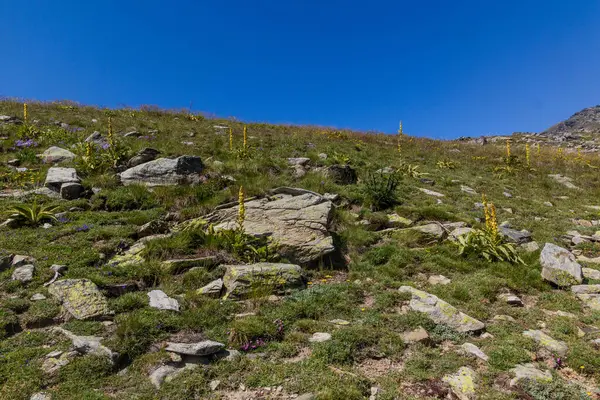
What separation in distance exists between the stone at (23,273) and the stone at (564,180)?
20479 mm

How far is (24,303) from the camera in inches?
206

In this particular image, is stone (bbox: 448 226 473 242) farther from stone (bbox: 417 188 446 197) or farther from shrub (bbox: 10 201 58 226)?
shrub (bbox: 10 201 58 226)

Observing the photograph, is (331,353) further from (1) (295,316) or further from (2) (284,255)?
(2) (284,255)

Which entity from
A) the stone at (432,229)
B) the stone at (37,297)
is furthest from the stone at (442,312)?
the stone at (37,297)

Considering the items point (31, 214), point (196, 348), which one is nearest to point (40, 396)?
point (196, 348)

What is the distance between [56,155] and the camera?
41.3 ft

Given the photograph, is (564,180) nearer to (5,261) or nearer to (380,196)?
(380,196)

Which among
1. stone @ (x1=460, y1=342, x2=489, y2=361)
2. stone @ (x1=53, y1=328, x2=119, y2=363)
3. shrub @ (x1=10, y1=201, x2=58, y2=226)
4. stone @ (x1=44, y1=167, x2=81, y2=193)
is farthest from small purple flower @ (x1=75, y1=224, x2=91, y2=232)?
stone @ (x1=460, y1=342, x2=489, y2=361)

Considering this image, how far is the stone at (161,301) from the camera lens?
541 centimetres

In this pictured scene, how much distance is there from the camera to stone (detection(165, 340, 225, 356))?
14.4 feet

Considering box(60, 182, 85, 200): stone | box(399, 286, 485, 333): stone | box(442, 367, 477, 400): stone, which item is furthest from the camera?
box(60, 182, 85, 200): stone

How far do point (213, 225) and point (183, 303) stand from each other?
9.34ft

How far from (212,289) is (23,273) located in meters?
3.33

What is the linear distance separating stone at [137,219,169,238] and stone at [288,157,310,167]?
668 cm
